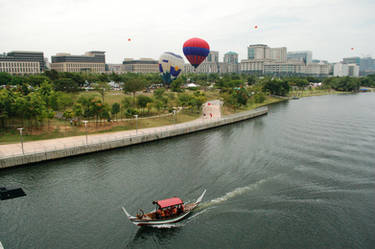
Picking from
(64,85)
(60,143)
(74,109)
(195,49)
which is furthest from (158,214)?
(195,49)

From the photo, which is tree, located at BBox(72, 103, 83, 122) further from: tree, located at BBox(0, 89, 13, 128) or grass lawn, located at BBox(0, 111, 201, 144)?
tree, located at BBox(0, 89, 13, 128)

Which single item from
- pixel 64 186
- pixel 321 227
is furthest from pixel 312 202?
pixel 64 186

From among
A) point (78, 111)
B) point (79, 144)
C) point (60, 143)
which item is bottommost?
point (79, 144)

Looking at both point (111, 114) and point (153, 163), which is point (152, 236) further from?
point (111, 114)

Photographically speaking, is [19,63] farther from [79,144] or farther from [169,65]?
[79,144]

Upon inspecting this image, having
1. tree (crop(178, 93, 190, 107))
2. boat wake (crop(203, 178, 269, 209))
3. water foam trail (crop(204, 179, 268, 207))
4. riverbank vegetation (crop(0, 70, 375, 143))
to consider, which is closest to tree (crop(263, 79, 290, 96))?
riverbank vegetation (crop(0, 70, 375, 143))

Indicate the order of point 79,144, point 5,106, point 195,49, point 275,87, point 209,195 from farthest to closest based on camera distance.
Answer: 1. point 275,87
2. point 195,49
3. point 5,106
4. point 79,144
5. point 209,195

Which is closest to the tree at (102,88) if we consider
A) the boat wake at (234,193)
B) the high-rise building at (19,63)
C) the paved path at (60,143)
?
the paved path at (60,143)
